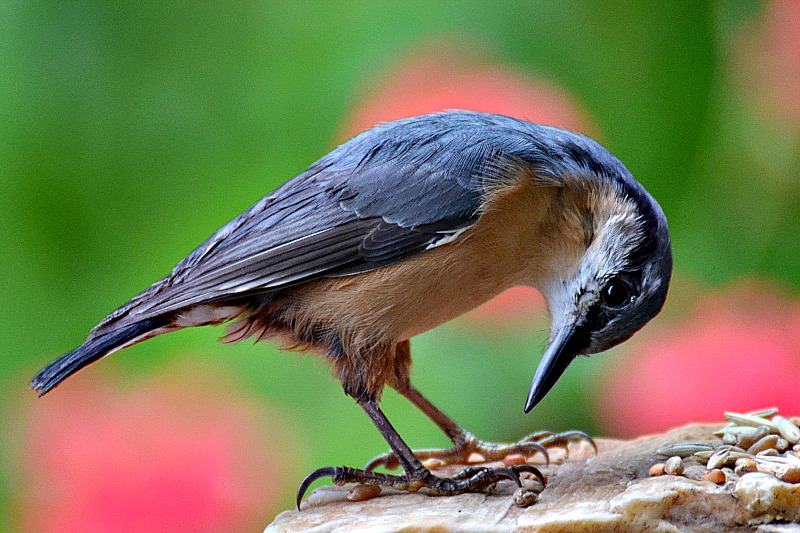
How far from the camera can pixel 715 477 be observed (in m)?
1.85

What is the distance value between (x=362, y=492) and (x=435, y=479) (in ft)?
0.61

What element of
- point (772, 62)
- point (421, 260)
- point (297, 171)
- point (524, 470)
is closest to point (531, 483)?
point (524, 470)

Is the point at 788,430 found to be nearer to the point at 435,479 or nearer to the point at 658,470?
the point at 658,470

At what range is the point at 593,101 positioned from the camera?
3.23 metres

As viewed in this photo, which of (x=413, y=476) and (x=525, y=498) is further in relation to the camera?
(x=413, y=476)

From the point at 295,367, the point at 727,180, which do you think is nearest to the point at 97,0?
the point at 295,367

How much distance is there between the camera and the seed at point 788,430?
2.11m

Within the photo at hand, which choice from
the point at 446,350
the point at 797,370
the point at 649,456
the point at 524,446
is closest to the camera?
the point at 649,456

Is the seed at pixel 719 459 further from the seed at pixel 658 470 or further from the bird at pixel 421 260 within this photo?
the bird at pixel 421 260

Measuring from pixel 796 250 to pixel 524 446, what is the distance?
1392 millimetres

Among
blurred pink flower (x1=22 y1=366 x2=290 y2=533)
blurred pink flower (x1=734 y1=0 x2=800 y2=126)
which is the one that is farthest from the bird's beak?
blurred pink flower (x1=734 y1=0 x2=800 y2=126)

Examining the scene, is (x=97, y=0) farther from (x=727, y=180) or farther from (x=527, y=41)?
(x=727, y=180)

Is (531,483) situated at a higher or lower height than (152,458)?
lower

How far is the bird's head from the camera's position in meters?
2.02
